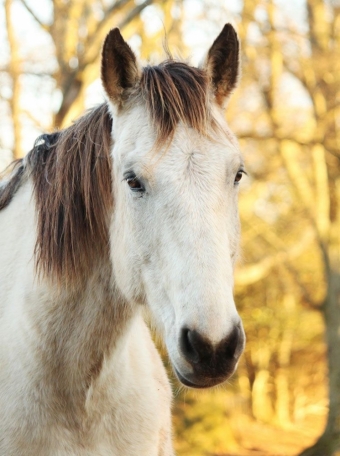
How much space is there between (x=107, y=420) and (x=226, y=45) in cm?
194

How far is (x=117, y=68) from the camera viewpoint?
9.00 feet

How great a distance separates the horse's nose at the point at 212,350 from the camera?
202 centimetres

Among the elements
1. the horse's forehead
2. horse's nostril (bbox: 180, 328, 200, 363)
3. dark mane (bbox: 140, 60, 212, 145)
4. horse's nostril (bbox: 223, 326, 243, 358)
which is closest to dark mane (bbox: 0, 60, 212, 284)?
dark mane (bbox: 140, 60, 212, 145)

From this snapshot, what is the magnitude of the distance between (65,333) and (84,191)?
0.70 metres

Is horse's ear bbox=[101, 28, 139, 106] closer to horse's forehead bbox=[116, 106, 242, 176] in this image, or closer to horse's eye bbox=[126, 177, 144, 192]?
horse's forehead bbox=[116, 106, 242, 176]

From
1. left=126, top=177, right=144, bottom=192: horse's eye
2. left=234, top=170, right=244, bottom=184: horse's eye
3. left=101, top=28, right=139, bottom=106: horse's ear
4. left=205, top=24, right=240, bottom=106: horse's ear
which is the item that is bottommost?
left=234, top=170, right=244, bottom=184: horse's eye

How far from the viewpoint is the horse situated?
2400 mm

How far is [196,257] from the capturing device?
215cm

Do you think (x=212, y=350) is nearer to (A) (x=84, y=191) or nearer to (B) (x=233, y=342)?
(B) (x=233, y=342)

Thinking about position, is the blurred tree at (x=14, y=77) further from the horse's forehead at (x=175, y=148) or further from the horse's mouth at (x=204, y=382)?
the horse's mouth at (x=204, y=382)

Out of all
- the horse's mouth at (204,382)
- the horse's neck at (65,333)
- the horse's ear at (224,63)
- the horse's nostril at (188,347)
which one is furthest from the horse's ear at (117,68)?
the horse's mouth at (204,382)

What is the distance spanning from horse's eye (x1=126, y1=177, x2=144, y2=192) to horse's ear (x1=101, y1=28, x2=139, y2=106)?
46 cm

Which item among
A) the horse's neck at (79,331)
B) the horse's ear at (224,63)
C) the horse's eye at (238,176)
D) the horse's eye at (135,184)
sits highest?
the horse's ear at (224,63)

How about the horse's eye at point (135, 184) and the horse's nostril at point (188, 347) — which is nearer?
the horse's nostril at point (188, 347)
